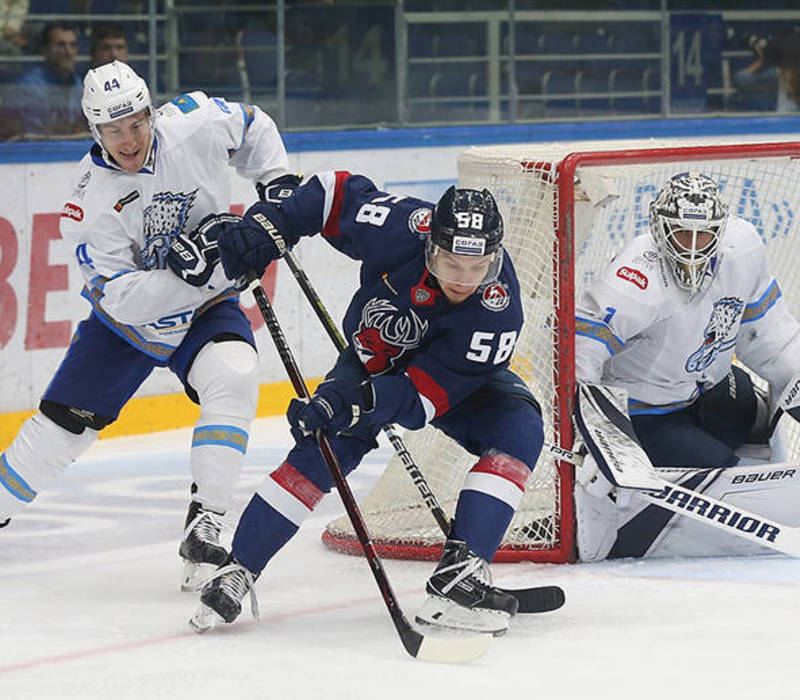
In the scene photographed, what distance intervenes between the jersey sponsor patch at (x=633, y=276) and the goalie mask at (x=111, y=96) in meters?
1.05

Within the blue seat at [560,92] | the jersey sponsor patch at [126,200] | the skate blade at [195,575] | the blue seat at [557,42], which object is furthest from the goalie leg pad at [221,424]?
the blue seat at [557,42]

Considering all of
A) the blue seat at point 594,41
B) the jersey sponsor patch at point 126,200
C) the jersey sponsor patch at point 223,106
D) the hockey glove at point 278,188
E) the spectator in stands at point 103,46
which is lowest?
the jersey sponsor patch at point 126,200

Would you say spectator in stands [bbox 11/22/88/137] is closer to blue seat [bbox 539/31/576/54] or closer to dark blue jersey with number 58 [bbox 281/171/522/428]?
blue seat [bbox 539/31/576/54]

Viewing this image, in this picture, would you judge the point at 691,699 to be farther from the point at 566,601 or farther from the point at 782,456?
the point at 782,456

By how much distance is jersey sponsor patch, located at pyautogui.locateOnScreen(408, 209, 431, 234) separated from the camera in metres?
3.07

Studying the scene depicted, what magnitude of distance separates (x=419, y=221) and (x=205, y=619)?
31.6 inches

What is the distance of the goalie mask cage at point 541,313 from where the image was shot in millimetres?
3559

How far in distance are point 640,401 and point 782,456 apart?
1.19 feet

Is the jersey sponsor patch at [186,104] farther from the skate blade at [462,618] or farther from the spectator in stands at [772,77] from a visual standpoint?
the spectator in stands at [772,77]

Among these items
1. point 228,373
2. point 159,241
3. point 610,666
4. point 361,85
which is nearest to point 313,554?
point 228,373

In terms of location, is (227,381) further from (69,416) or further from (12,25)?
(12,25)

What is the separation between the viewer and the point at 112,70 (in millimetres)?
3373

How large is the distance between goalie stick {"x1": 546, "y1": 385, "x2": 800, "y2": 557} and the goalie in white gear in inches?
2.8

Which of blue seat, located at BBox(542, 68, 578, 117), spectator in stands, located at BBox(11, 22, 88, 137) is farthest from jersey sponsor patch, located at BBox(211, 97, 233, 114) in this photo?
blue seat, located at BBox(542, 68, 578, 117)
